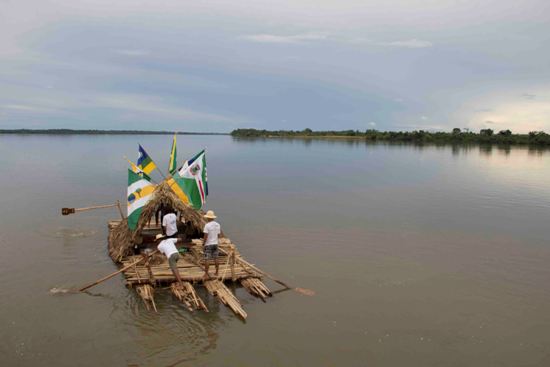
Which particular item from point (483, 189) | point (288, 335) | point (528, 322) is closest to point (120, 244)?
point (288, 335)

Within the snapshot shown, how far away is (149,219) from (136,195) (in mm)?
799

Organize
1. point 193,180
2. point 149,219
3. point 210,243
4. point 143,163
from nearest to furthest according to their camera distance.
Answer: point 210,243
point 149,219
point 193,180
point 143,163

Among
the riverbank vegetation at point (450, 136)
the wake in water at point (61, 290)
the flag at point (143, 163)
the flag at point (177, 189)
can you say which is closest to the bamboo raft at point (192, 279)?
the wake in water at point (61, 290)

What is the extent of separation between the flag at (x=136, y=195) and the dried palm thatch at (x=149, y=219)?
165mm

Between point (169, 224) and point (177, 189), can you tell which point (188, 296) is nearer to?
point (169, 224)

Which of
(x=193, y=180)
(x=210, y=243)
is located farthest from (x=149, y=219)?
(x=210, y=243)

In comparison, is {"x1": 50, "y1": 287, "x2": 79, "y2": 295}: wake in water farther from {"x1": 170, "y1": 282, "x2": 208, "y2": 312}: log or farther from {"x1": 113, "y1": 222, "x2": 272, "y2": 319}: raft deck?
{"x1": 170, "y1": 282, "x2": 208, "y2": 312}: log

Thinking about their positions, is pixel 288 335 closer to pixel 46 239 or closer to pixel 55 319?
pixel 55 319

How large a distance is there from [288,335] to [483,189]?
22.6 metres

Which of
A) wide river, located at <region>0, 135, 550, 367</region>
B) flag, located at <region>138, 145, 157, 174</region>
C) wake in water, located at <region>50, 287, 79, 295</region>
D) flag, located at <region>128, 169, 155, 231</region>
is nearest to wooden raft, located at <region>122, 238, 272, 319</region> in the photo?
wide river, located at <region>0, 135, 550, 367</region>

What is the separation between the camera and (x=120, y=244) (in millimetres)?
11805

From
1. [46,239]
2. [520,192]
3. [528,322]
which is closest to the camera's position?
[528,322]

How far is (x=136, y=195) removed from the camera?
464 inches

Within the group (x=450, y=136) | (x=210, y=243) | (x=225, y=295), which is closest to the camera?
(x=225, y=295)
